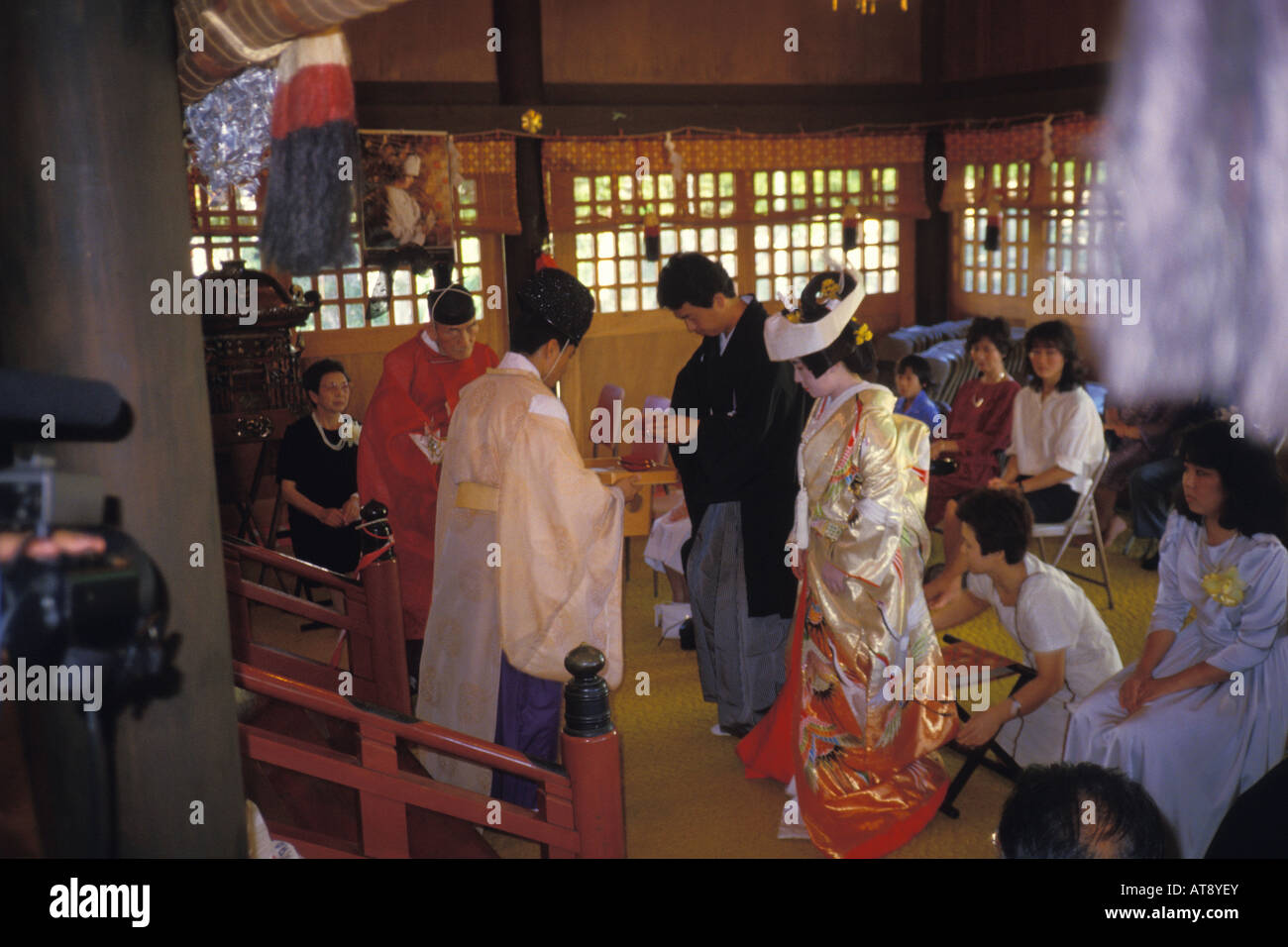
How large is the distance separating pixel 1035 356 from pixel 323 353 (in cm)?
501

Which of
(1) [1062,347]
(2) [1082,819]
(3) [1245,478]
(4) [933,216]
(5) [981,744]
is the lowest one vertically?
Result: (5) [981,744]

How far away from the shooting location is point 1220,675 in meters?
3.36

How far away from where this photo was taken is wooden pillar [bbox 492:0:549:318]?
8617 mm

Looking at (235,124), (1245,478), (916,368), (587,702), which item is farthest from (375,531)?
(916,368)

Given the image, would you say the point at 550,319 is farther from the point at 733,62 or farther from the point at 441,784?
the point at 733,62

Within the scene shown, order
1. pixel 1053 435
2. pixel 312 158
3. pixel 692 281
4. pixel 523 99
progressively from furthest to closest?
pixel 523 99 < pixel 1053 435 < pixel 692 281 < pixel 312 158

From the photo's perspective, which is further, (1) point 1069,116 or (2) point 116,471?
(1) point 1069,116

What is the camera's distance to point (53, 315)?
1278 mm

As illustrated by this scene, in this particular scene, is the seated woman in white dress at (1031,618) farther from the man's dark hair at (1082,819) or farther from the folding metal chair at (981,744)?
the man's dark hair at (1082,819)

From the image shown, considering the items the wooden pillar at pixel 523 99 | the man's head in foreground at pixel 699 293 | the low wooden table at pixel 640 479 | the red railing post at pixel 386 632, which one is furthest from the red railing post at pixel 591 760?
the wooden pillar at pixel 523 99

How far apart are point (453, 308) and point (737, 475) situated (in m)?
1.63
